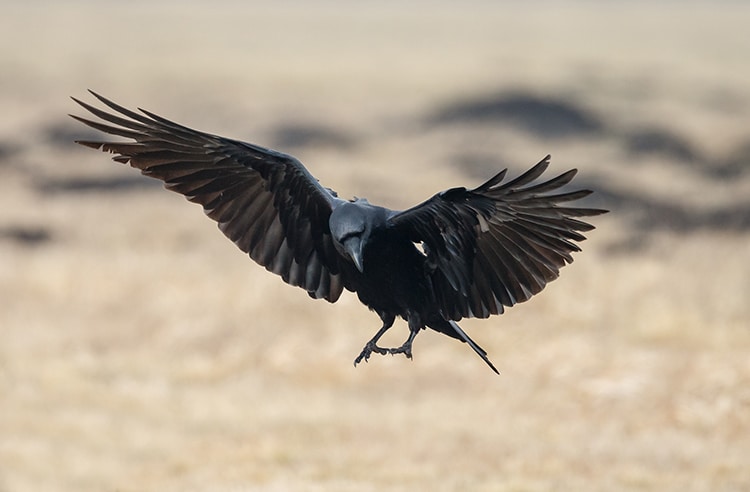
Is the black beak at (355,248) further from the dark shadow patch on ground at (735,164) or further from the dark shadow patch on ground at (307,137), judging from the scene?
the dark shadow patch on ground at (307,137)

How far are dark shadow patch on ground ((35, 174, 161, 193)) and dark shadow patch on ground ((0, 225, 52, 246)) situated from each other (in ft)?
11.6

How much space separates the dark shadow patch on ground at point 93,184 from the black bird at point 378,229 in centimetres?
1926

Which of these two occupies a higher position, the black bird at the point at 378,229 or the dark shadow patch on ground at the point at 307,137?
the dark shadow patch on ground at the point at 307,137

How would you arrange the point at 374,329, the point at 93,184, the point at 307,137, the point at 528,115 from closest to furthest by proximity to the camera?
1. the point at 374,329
2. the point at 93,184
3. the point at 307,137
4. the point at 528,115

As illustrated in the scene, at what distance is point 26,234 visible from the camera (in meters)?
21.8

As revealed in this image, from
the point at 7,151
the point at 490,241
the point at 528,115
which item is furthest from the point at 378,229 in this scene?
the point at 528,115

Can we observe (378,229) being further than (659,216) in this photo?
No

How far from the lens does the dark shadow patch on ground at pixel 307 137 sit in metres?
31.2

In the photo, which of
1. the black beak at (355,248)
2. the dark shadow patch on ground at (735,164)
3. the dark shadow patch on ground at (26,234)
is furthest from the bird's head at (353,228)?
the dark shadow patch on ground at (735,164)

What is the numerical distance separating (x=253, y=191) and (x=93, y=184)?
2047 cm

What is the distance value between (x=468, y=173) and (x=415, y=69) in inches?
786

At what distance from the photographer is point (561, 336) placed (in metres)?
16.0

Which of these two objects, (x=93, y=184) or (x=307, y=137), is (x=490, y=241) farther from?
(x=307, y=137)

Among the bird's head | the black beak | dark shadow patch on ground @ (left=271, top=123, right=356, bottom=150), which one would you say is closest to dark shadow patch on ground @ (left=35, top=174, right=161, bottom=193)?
dark shadow patch on ground @ (left=271, top=123, right=356, bottom=150)
